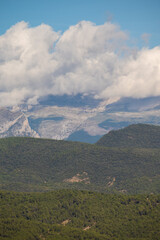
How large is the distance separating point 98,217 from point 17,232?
149 feet

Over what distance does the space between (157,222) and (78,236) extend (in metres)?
36.5

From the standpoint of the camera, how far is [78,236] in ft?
529

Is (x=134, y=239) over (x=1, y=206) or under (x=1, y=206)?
under

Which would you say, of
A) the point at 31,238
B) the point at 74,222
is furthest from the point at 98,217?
the point at 31,238

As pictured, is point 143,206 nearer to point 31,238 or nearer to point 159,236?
point 159,236

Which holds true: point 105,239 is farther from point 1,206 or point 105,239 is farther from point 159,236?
point 1,206

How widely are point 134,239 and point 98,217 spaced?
31.6 meters

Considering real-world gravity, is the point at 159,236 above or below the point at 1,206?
below

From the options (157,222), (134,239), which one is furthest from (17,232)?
(157,222)

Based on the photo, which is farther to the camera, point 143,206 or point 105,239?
point 143,206

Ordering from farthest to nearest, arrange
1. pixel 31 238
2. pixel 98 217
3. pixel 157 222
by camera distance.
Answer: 1. pixel 98 217
2. pixel 157 222
3. pixel 31 238

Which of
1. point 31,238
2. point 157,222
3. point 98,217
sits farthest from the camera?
point 98,217

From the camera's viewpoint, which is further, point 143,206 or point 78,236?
point 143,206

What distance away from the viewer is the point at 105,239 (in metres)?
160
